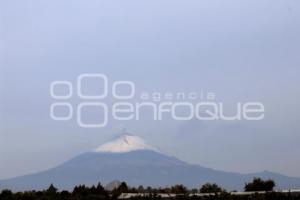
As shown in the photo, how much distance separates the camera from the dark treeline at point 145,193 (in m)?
49.5

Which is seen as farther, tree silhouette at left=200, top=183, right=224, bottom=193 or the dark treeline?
tree silhouette at left=200, top=183, right=224, bottom=193

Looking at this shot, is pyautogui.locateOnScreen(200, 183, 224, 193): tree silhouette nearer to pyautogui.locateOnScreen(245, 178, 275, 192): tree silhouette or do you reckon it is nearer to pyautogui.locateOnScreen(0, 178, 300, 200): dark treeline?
pyautogui.locateOnScreen(0, 178, 300, 200): dark treeline

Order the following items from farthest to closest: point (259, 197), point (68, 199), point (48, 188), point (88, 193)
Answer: point (48, 188) → point (88, 193) → point (68, 199) → point (259, 197)

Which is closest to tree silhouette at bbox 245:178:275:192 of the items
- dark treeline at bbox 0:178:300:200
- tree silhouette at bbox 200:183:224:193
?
dark treeline at bbox 0:178:300:200

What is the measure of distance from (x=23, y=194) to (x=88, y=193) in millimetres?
6259

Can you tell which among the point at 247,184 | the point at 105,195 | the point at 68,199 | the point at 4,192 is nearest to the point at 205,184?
the point at 247,184

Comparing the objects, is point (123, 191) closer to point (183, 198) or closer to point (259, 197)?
point (183, 198)

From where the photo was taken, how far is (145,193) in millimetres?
58125

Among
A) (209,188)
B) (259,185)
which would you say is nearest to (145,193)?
(209,188)

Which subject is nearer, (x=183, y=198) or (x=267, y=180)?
(x=183, y=198)

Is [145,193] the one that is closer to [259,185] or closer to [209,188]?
[209,188]

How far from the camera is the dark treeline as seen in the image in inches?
1949

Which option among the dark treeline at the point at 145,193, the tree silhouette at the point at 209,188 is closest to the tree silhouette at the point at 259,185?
the dark treeline at the point at 145,193

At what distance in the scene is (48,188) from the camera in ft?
202
